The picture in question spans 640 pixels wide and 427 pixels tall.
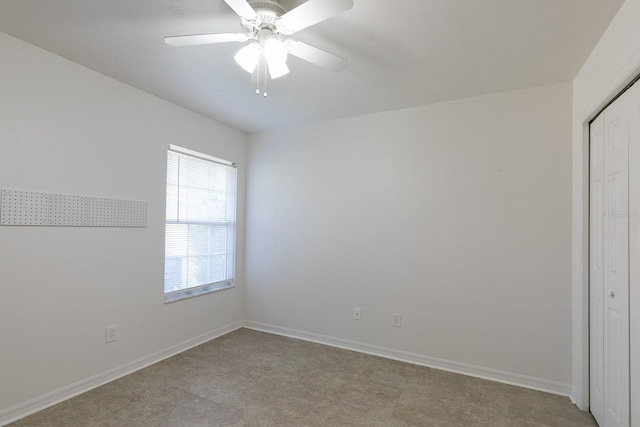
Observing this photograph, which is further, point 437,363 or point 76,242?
point 437,363

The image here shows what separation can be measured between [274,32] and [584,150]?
2299mm

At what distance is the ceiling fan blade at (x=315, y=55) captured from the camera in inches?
65.7

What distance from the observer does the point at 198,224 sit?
11.4 ft

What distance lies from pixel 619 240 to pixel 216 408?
2756 mm

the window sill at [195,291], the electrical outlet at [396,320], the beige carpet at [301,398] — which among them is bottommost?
the beige carpet at [301,398]

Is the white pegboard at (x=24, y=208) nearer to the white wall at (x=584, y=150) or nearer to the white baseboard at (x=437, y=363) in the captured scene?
the white baseboard at (x=437, y=363)

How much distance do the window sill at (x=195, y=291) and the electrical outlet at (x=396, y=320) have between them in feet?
6.34

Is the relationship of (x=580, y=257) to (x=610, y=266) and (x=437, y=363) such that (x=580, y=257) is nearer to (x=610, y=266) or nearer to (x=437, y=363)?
(x=610, y=266)

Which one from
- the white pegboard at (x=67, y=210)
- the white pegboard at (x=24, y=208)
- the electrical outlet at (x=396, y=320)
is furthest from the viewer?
the electrical outlet at (x=396, y=320)

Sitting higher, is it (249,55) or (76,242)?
(249,55)

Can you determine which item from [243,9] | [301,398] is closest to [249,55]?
[243,9]

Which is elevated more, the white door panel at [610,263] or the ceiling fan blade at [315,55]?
the ceiling fan blade at [315,55]

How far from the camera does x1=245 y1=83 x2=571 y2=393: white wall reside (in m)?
2.55

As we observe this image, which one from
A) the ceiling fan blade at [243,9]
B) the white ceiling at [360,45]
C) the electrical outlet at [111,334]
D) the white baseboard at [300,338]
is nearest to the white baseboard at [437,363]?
the white baseboard at [300,338]
